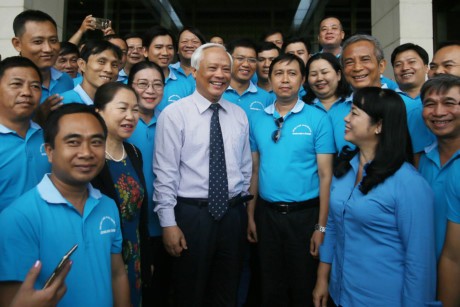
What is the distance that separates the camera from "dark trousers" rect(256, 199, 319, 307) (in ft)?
9.82

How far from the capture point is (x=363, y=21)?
9570 mm

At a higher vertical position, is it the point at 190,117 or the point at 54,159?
the point at 190,117

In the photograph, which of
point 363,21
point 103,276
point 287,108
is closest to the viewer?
point 103,276

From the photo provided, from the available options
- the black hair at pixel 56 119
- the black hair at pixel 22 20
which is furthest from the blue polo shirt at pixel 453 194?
the black hair at pixel 22 20

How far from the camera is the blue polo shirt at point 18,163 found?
2.15m

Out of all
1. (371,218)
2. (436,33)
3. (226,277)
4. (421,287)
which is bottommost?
(226,277)

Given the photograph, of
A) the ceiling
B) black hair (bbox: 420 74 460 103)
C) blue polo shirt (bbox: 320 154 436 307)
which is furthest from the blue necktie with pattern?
the ceiling

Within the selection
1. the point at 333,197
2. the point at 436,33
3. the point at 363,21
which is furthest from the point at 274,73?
the point at 363,21

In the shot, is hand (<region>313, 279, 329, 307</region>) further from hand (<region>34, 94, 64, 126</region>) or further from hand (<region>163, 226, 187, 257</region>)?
hand (<region>34, 94, 64, 126</region>)

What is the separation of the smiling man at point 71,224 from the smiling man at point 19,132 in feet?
1.26

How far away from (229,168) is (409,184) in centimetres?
128

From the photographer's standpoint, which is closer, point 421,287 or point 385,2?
point 421,287

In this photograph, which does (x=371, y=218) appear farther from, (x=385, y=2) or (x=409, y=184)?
(x=385, y=2)

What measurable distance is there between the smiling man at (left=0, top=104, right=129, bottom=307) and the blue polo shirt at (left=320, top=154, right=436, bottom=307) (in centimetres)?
120
